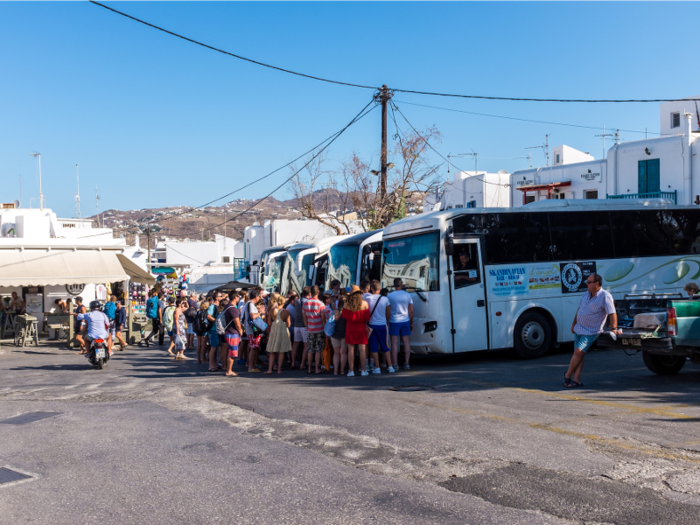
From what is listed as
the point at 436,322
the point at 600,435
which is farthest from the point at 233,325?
the point at 600,435

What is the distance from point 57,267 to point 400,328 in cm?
1549

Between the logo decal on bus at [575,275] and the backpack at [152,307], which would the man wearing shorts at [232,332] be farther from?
the backpack at [152,307]

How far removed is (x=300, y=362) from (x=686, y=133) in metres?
27.4

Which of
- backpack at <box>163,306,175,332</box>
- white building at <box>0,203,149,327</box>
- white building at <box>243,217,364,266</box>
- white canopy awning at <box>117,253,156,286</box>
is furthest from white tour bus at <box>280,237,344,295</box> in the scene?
white building at <box>243,217,364,266</box>

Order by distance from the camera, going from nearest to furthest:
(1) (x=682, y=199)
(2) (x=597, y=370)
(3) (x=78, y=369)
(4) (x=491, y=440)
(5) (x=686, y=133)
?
(4) (x=491, y=440)
(2) (x=597, y=370)
(3) (x=78, y=369)
(1) (x=682, y=199)
(5) (x=686, y=133)

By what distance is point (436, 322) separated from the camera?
45.5ft

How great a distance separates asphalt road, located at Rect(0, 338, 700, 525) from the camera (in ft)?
17.0

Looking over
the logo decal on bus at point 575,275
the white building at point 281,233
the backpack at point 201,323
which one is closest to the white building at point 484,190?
the white building at point 281,233

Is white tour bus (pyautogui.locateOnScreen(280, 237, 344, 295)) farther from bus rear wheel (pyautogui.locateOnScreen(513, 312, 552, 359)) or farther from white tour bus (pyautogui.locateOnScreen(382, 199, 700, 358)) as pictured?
bus rear wheel (pyautogui.locateOnScreen(513, 312, 552, 359))

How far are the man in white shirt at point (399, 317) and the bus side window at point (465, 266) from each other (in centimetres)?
117

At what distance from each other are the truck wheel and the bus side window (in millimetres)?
3966

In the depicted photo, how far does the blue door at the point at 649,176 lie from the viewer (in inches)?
1283

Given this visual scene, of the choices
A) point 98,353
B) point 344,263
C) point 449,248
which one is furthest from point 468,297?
point 98,353

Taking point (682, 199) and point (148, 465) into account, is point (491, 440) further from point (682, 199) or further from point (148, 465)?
point (682, 199)
